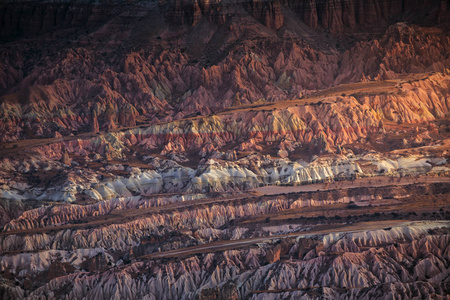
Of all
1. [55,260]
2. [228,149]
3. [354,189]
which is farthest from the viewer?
[228,149]

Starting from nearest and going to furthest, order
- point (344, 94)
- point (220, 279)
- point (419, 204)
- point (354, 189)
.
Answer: point (220, 279) < point (419, 204) < point (354, 189) < point (344, 94)

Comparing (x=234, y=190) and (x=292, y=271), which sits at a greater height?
(x=292, y=271)

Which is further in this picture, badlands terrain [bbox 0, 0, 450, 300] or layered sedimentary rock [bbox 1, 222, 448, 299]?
badlands terrain [bbox 0, 0, 450, 300]

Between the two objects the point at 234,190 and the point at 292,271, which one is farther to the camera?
the point at 234,190

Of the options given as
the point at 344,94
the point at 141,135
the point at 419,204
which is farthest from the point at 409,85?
the point at 419,204

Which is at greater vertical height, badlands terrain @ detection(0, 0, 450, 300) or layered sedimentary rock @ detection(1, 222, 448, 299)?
layered sedimentary rock @ detection(1, 222, 448, 299)

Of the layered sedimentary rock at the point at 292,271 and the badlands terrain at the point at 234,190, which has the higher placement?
the layered sedimentary rock at the point at 292,271

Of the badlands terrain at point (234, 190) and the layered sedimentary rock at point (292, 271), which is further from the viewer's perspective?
the badlands terrain at point (234, 190)

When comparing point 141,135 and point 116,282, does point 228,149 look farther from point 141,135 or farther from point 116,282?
point 116,282
